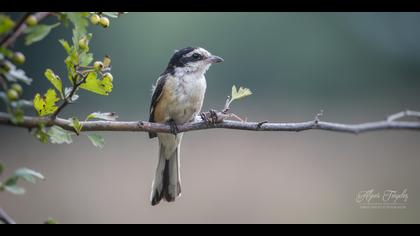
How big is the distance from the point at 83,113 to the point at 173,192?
12.4m

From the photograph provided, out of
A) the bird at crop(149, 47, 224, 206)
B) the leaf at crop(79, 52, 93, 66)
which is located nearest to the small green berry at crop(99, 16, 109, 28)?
the leaf at crop(79, 52, 93, 66)

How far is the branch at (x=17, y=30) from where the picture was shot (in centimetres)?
138

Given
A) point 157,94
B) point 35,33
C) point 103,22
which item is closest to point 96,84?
point 103,22

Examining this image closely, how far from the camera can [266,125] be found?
221cm

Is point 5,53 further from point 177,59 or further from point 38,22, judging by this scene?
point 177,59

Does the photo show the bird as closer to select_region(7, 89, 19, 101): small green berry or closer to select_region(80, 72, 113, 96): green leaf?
select_region(80, 72, 113, 96): green leaf

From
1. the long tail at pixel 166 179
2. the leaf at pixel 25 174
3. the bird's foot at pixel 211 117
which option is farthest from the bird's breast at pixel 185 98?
the leaf at pixel 25 174

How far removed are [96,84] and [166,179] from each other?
2.77 m

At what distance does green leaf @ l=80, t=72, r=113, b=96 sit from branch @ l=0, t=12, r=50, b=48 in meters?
0.42

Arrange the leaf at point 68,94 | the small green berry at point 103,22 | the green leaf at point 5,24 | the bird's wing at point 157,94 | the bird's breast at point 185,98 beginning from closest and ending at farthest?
1. the green leaf at point 5,24
2. the small green berry at point 103,22
3. the leaf at point 68,94
4. the bird's breast at point 185,98
5. the bird's wing at point 157,94

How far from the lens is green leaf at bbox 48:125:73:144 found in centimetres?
169

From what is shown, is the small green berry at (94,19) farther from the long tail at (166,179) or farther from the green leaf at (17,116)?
the long tail at (166,179)

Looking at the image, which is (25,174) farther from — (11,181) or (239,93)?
(239,93)

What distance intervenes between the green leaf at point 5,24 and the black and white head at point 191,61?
3.29 m
